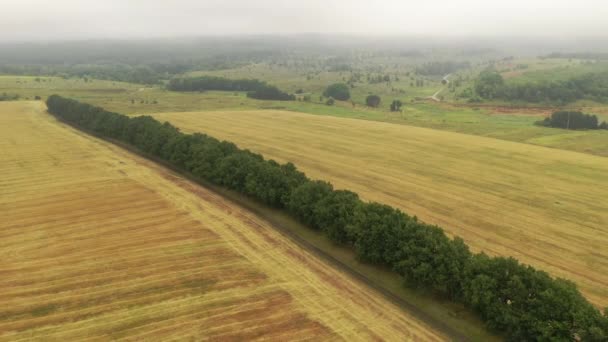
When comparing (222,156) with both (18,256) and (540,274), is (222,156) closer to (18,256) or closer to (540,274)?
(18,256)

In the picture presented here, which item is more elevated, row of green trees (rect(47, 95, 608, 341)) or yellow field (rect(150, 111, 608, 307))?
row of green trees (rect(47, 95, 608, 341))

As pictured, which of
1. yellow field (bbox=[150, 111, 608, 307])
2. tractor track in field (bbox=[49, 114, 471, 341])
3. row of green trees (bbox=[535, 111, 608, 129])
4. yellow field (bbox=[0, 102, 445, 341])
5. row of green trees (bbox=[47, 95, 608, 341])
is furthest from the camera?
row of green trees (bbox=[535, 111, 608, 129])

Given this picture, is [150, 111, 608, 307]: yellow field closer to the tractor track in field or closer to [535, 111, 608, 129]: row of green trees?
the tractor track in field

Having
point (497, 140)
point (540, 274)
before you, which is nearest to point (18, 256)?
point (540, 274)

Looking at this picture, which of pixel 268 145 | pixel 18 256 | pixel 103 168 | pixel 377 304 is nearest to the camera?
pixel 377 304

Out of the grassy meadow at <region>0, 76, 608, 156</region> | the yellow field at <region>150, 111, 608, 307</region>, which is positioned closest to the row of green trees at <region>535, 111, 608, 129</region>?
the grassy meadow at <region>0, 76, 608, 156</region>

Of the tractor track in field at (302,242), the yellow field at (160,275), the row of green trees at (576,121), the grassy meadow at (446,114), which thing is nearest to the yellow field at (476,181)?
the tractor track in field at (302,242)

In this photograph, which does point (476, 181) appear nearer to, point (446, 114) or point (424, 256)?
Result: point (424, 256)
